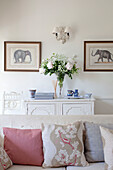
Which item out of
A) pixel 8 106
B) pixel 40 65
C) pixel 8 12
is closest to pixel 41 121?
pixel 8 106

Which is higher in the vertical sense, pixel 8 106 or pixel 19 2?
pixel 19 2

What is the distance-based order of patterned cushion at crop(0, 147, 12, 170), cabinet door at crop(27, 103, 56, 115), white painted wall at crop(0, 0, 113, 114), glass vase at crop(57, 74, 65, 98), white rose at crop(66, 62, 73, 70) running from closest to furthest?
patterned cushion at crop(0, 147, 12, 170), cabinet door at crop(27, 103, 56, 115), white rose at crop(66, 62, 73, 70), glass vase at crop(57, 74, 65, 98), white painted wall at crop(0, 0, 113, 114)

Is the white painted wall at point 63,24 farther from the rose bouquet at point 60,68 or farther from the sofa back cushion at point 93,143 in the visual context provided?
the sofa back cushion at point 93,143

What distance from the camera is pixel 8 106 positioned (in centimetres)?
349

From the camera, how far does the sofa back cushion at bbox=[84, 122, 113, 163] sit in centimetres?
189

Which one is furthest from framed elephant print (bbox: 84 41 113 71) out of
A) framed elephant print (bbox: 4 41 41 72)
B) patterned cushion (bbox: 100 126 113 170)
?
patterned cushion (bbox: 100 126 113 170)

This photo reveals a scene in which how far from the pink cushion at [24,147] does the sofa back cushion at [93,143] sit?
448 millimetres

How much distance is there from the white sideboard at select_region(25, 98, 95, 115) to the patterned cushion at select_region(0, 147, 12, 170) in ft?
5.16

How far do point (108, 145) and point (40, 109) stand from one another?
1770 millimetres

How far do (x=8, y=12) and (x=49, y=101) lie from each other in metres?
1.89

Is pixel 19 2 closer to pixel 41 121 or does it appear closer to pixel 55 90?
pixel 55 90

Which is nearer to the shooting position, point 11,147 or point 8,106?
point 11,147

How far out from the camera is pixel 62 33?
148 inches

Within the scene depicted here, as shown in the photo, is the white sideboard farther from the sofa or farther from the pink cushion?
the pink cushion
